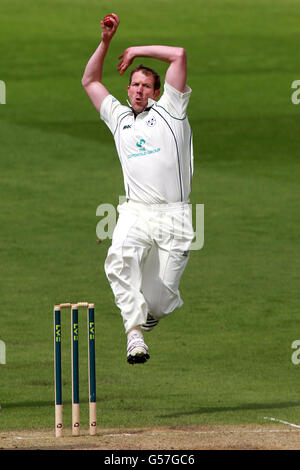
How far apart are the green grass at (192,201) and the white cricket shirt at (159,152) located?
11.5 feet

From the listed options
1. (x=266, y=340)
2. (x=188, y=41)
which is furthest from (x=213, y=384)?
(x=188, y=41)

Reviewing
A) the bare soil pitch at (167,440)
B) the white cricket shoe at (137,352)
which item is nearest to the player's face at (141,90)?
the white cricket shoe at (137,352)

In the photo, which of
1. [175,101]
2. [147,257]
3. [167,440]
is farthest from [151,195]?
[167,440]

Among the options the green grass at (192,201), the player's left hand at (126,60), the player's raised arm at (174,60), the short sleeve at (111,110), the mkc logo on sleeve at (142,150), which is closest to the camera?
the player's left hand at (126,60)

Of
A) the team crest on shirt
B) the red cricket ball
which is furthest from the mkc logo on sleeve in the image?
the red cricket ball

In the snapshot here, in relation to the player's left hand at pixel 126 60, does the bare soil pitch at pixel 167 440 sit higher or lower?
lower

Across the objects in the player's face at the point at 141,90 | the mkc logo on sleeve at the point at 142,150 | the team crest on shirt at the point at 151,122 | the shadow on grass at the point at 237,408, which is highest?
the player's face at the point at 141,90

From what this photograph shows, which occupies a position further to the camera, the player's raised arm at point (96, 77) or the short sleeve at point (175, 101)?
the player's raised arm at point (96, 77)

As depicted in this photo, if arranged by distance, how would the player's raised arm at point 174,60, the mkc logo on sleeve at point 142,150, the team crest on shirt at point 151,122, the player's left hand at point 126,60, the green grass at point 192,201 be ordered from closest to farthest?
the player's left hand at point 126,60 < the player's raised arm at point 174,60 < the mkc logo on sleeve at point 142,150 < the team crest on shirt at point 151,122 < the green grass at point 192,201

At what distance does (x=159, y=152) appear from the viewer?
11.2 metres

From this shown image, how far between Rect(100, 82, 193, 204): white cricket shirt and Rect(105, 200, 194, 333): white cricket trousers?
0.45 ft

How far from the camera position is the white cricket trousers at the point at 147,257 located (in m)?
11.1

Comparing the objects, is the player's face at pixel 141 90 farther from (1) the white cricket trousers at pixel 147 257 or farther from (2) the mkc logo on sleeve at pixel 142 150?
(1) the white cricket trousers at pixel 147 257

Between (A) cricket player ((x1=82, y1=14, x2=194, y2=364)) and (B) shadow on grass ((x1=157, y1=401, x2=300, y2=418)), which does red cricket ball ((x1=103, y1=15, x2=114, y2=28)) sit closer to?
(A) cricket player ((x1=82, y1=14, x2=194, y2=364))
